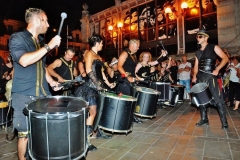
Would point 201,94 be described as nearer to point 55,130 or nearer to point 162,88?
point 162,88

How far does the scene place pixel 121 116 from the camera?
152 inches

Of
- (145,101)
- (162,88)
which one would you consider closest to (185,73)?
(162,88)

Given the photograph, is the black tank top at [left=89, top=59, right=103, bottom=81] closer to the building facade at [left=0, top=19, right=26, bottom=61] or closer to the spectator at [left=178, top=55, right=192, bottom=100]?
the spectator at [left=178, top=55, right=192, bottom=100]

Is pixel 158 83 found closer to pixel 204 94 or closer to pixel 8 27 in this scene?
pixel 204 94

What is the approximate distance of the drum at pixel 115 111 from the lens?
3.76 meters

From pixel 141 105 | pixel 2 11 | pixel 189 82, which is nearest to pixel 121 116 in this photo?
pixel 141 105

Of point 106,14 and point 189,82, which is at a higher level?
point 106,14

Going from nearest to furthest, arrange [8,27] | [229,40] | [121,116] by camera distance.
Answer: [121,116] → [229,40] → [8,27]

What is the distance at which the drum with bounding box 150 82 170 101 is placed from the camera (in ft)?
24.6

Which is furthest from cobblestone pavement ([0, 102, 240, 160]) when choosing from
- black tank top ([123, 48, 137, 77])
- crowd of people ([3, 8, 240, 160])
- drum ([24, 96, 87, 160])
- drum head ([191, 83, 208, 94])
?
black tank top ([123, 48, 137, 77])

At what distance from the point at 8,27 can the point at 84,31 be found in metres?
29.0

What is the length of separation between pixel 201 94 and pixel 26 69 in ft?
13.0

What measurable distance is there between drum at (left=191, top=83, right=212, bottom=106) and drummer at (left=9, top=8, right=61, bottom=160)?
360 centimetres

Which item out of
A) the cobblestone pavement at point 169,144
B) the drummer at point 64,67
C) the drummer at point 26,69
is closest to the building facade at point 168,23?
the drummer at point 64,67
